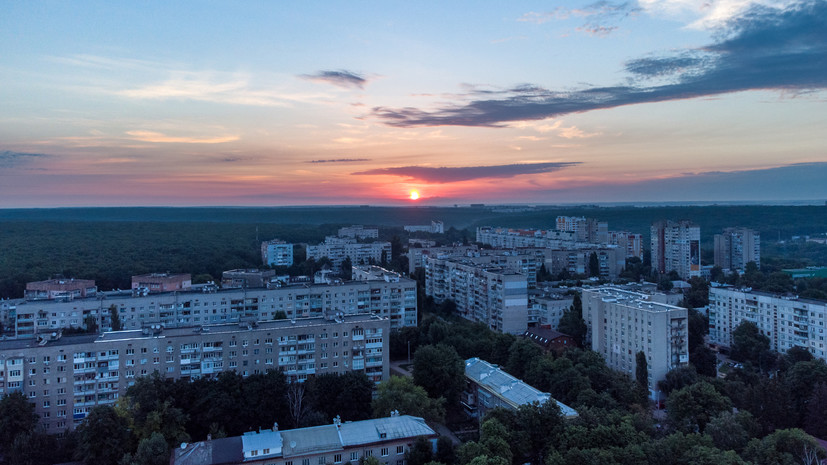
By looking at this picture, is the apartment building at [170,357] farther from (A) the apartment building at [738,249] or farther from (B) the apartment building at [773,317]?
(A) the apartment building at [738,249]

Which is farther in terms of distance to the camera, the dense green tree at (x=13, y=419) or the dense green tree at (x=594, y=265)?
the dense green tree at (x=594, y=265)

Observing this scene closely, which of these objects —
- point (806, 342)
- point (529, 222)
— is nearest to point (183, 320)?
point (806, 342)

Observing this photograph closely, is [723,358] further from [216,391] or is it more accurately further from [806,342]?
[216,391]

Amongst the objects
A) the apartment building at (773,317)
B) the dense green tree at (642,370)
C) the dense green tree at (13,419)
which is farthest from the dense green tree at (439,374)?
the apartment building at (773,317)

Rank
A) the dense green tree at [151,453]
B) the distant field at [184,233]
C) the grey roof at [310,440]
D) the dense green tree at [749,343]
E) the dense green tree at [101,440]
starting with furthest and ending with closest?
the distant field at [184,233]
the dense green tree at [749,343]
the dense green tree at [101,440]
the dense green tree at [151,453]
the grey roof at [310,440]

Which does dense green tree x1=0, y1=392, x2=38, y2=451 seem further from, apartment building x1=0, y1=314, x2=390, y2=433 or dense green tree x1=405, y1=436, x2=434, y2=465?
dense green tree x1=405, y1=436, x2=434, y2=465

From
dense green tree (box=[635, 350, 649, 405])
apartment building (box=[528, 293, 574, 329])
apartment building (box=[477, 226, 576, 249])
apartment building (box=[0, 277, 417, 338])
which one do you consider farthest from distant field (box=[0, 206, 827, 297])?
dense green tree (box=[635, 350, 649, 405])
